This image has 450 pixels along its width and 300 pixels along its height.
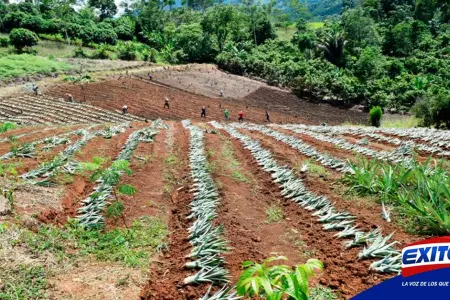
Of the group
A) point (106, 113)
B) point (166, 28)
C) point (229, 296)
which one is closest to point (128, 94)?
point (106, 113)

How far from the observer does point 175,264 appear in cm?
531

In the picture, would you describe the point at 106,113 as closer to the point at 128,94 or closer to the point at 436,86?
the point at 128,94

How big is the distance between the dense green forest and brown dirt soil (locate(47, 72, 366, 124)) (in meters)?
4.23

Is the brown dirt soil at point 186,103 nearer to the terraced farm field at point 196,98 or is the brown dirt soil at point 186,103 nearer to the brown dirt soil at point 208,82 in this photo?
the terraced farm field at point 196,98

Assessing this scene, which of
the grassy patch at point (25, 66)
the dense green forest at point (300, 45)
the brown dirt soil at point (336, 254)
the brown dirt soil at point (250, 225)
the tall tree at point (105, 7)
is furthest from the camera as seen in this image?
the tall tree at point (105, 7)

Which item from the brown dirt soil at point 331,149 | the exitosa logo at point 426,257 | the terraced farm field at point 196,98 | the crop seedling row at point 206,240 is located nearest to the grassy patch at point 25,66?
the terraced farm field at point 196,98

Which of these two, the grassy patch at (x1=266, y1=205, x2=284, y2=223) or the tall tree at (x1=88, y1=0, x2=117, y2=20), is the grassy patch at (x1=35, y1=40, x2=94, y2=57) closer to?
the tall tree at (x1=88, y1=0, x2=117, y2=20)

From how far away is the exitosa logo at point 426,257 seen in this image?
2664 mm

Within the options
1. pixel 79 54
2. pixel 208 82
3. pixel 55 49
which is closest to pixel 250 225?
pixel 208 82

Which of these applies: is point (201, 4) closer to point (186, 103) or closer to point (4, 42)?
point (4, 42)

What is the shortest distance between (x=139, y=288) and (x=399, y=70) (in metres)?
45.3

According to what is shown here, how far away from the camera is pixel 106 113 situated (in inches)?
1057

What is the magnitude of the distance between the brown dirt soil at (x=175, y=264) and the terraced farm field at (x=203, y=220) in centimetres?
2

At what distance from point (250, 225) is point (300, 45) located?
49.8 meters
